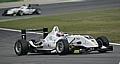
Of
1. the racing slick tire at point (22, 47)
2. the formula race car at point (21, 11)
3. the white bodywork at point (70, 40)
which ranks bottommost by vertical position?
the racing slick tire at point (22, 47)

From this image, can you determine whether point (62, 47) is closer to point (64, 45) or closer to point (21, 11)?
point (64, 45)

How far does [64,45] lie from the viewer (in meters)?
20.5

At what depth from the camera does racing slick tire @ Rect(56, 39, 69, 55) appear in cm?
2059

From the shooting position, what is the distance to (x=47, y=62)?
61.3 ft

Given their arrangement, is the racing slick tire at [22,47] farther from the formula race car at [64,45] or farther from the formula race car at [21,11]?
the formula race car at [21,11]

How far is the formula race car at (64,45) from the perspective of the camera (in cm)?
2084

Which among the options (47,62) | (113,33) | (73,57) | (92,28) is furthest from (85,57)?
(92,28)

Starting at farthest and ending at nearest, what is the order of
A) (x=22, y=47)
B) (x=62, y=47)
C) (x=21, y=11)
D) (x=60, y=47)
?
(x=21, y=11) < (x=22, y=47) < (x=60, y=47) < (x=62, y=47)

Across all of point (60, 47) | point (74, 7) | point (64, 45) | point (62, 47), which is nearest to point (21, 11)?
point (74, 7)

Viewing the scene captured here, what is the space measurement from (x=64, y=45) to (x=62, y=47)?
0.75ft

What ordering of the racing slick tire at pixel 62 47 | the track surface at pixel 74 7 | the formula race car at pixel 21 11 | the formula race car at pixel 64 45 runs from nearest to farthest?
the racing slick tire at pixel 62 47
the formula race car at pixel 64 45
the formula race car at pixel 21 11
the track surface at pixel 74 7

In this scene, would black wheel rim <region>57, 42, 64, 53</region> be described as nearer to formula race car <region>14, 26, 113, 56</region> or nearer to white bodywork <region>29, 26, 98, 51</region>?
formula race car <region>14, 26, 113, 56</region>

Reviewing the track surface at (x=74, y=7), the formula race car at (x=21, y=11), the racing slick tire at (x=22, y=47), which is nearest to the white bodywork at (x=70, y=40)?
the racing slick tire at (x=22, y=47)

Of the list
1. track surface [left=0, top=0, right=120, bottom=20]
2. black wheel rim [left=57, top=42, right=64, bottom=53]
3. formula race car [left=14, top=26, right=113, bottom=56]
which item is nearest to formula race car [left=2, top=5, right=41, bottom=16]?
track surface [left=0, top=0, right=120, bottom=20]
